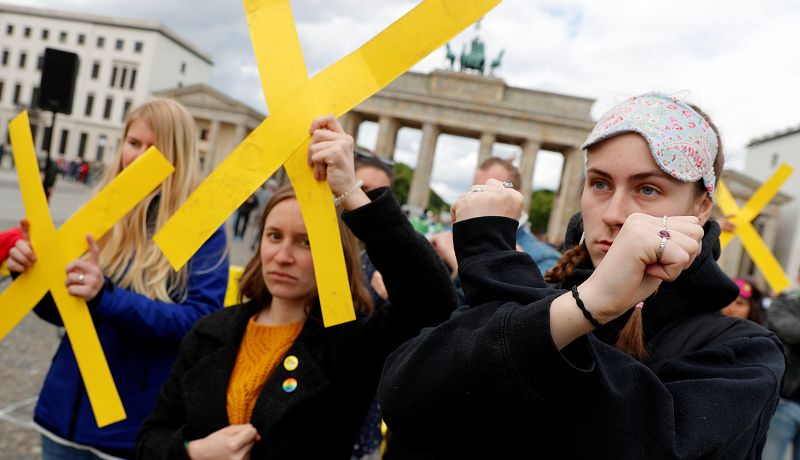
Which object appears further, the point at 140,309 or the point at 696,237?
the point at 140,309

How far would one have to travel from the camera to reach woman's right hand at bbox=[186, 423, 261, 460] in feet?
5.55

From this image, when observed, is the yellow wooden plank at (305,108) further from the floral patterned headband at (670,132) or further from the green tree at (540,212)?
the green tree at (540,212)

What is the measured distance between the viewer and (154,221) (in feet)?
7.84

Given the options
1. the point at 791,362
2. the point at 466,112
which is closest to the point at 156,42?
the point at 466,112

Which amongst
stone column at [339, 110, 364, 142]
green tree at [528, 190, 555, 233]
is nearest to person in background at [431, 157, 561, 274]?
stone column at [339, 110, 364, 142]

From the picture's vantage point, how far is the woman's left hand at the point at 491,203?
1.12 meters

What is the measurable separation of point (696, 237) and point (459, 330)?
42 cm

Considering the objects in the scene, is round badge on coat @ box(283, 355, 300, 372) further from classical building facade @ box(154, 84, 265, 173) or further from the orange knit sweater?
classical building facade @ box(154, 84, 265, 173)

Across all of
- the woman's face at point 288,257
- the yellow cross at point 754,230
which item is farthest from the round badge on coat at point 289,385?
the yellow cross at point 754,230

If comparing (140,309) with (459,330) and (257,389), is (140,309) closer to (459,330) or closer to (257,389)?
(257,389)

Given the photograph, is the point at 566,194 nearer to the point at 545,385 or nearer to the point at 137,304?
the point at 137,304

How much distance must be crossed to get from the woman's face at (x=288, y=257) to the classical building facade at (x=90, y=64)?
6718cm

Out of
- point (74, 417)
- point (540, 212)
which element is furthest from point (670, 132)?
→ point (540, 212)

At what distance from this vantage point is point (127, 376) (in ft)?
7.39
